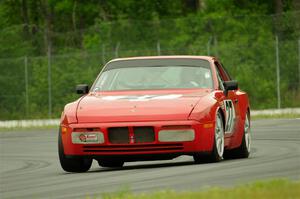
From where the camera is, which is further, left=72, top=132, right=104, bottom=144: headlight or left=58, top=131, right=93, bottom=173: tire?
left=58, top=131, right=93, bottom=173: tire

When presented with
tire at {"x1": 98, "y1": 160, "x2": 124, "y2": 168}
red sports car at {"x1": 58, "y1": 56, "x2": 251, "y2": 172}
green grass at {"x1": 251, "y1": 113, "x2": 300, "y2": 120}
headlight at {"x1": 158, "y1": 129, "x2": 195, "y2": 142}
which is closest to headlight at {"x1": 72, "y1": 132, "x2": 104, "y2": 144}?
red sports car at {"x1": 58, "y1": 56, "x2": 251, "y2": 172}

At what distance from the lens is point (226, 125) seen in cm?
1592

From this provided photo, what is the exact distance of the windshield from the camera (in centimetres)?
1628

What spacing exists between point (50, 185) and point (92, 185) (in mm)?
665

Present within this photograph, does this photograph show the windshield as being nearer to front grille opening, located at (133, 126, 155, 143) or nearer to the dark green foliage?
front grille opening, located at (133, 126, 155, 143)

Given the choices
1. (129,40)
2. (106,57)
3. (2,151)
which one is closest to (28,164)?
(2,151)

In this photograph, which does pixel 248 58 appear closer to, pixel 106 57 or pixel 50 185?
pixel 106 57

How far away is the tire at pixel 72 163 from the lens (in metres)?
15.2

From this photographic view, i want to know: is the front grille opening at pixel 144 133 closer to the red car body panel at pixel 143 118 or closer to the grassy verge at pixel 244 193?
the red car body panel at pixel 143 118

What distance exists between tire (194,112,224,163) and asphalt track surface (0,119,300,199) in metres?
A: 0.17

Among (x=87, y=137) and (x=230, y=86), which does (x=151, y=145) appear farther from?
(x=230, y=86)

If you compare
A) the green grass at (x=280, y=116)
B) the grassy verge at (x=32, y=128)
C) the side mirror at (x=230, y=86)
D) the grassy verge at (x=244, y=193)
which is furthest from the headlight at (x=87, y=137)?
the grassy verge at (x=32, y=128)

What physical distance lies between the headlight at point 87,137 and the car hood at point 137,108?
177 mm

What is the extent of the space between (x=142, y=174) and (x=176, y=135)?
1.09m
